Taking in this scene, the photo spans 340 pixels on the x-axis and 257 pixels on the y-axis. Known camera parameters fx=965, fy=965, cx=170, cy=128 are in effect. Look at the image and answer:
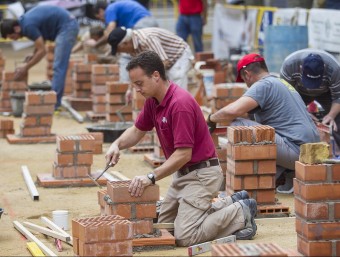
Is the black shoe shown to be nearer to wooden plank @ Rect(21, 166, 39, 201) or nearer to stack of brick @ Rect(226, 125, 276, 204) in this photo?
stack of brick @ Rect(226, 125, 276, 204)

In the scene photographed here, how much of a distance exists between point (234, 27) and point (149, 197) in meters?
14.4

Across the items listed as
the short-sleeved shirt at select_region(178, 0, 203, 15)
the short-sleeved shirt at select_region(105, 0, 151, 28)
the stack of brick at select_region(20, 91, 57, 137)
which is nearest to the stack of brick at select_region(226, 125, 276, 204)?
the stack of brick at select_region(20, 91, 57, 137)

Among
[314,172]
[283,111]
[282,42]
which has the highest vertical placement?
[314,172]

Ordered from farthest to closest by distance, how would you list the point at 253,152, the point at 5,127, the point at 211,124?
the point at 5,127, the point at 211,124, the point at 253,152

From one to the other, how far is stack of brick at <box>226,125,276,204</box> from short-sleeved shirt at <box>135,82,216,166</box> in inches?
43.0

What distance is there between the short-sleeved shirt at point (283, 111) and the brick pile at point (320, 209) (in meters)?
2.33

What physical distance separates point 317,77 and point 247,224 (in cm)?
291

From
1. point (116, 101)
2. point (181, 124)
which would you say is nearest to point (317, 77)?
point (181, 124)

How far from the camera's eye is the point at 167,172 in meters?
7.56

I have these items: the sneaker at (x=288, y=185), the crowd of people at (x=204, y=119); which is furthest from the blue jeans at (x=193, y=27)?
the sneaker at (x=288, y=185)

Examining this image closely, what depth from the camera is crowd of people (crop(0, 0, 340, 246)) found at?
25.0ft

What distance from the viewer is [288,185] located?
10.0m

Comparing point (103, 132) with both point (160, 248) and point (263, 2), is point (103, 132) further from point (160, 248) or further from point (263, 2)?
point (263, 2)

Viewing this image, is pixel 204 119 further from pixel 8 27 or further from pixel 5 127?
pixel 8 27
